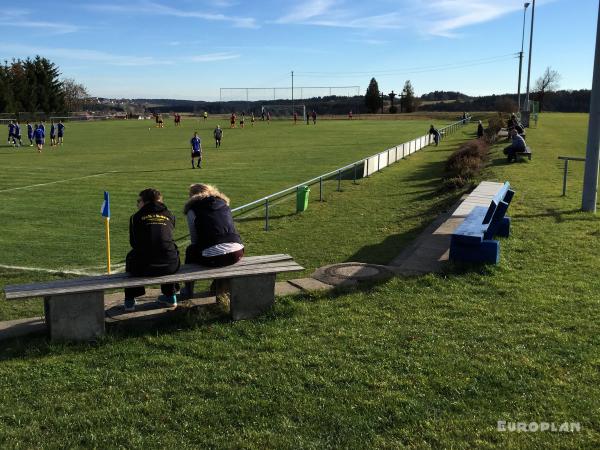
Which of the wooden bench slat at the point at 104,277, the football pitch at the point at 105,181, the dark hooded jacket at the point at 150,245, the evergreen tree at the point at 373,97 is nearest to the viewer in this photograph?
the wooden bench slat at the point at 104,277

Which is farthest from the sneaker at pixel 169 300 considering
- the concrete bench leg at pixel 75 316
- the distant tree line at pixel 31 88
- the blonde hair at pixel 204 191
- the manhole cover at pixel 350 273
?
the distant tree line at pixel 31 88

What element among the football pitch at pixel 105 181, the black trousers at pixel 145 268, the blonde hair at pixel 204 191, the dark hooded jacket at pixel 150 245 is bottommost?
the football pitch at pixel 105 181

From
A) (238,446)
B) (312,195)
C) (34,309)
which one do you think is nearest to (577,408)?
(238,446)

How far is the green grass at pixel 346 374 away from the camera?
146 inches

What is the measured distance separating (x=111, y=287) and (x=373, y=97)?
111605 millimetres

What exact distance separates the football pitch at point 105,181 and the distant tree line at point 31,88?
152ft

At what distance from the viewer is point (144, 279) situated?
5645 mm

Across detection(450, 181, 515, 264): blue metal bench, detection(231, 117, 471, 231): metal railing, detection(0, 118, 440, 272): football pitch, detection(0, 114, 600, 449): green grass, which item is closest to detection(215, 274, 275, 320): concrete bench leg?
detection(0, 114, 600, 449): green grass

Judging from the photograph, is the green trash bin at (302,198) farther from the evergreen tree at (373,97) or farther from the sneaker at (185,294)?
the evergreen tree at (373,97)

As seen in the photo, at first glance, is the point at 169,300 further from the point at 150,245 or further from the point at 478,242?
the point at 478,242

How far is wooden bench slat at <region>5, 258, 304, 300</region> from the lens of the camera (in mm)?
5207

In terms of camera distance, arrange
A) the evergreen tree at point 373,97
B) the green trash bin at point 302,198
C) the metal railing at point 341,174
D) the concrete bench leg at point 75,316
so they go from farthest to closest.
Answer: the evergreen tree at point 373,97, the green trash bin at point 302,198, the metal railing at point 341,174, the concrete bench leg at point 75,316

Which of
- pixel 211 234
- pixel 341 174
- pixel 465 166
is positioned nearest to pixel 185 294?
pixel 211 234

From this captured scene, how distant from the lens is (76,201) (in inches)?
618
